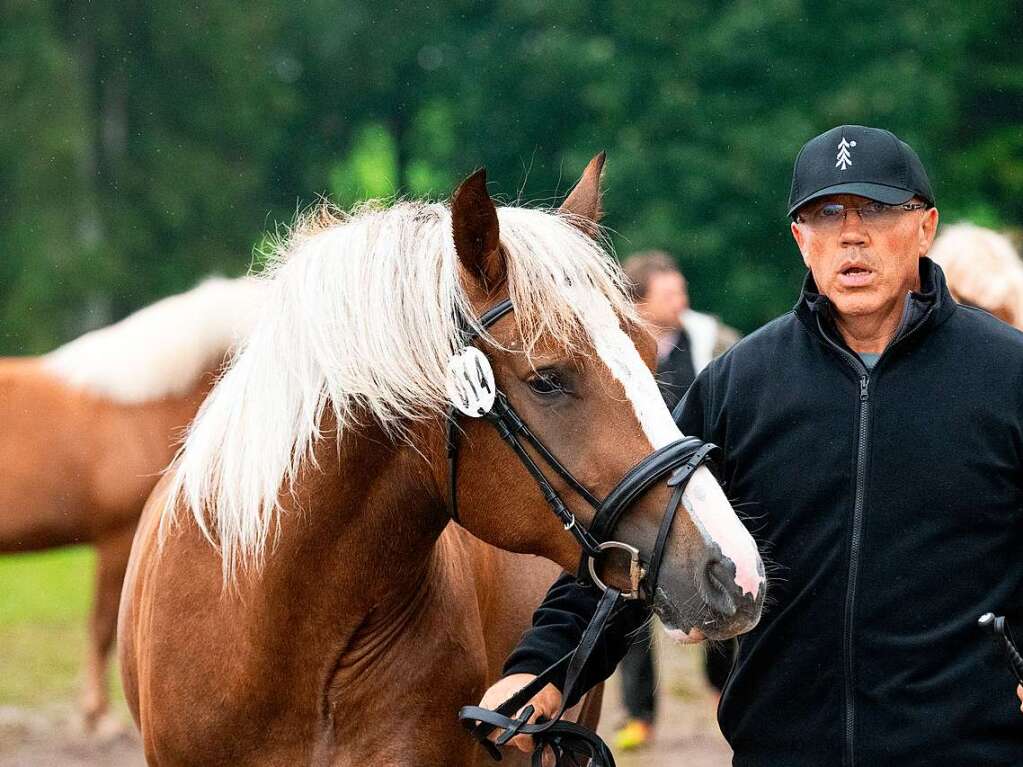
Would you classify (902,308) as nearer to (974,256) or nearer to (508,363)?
(508,363)

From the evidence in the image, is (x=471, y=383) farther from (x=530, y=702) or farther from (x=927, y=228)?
(x=927, y=228)

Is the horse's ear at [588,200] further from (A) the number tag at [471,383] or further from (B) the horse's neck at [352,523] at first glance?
(B) the horse's neck at [352,523]

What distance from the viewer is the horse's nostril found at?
2508 mm

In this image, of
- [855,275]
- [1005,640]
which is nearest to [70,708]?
[855,275]

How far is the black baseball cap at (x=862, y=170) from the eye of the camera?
2.66 meters

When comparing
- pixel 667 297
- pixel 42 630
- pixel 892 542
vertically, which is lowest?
pixel 42 630

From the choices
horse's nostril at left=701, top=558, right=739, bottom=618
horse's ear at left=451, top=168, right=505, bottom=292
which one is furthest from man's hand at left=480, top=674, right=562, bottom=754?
horse's ear at left=451, top=168, right=505, bottom=292

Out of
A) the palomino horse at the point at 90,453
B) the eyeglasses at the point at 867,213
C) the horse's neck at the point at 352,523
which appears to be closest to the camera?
the eyeglasses at the point at 867,213

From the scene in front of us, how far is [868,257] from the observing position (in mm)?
2670

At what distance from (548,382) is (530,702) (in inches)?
27.0

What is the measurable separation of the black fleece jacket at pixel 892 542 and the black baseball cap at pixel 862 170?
202 millimetres

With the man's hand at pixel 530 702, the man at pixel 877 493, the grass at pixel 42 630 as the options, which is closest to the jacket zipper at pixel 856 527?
the man at pixel 877 493

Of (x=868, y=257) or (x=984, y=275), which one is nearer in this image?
(x=868, y=257)

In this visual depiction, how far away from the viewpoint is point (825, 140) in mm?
2754
